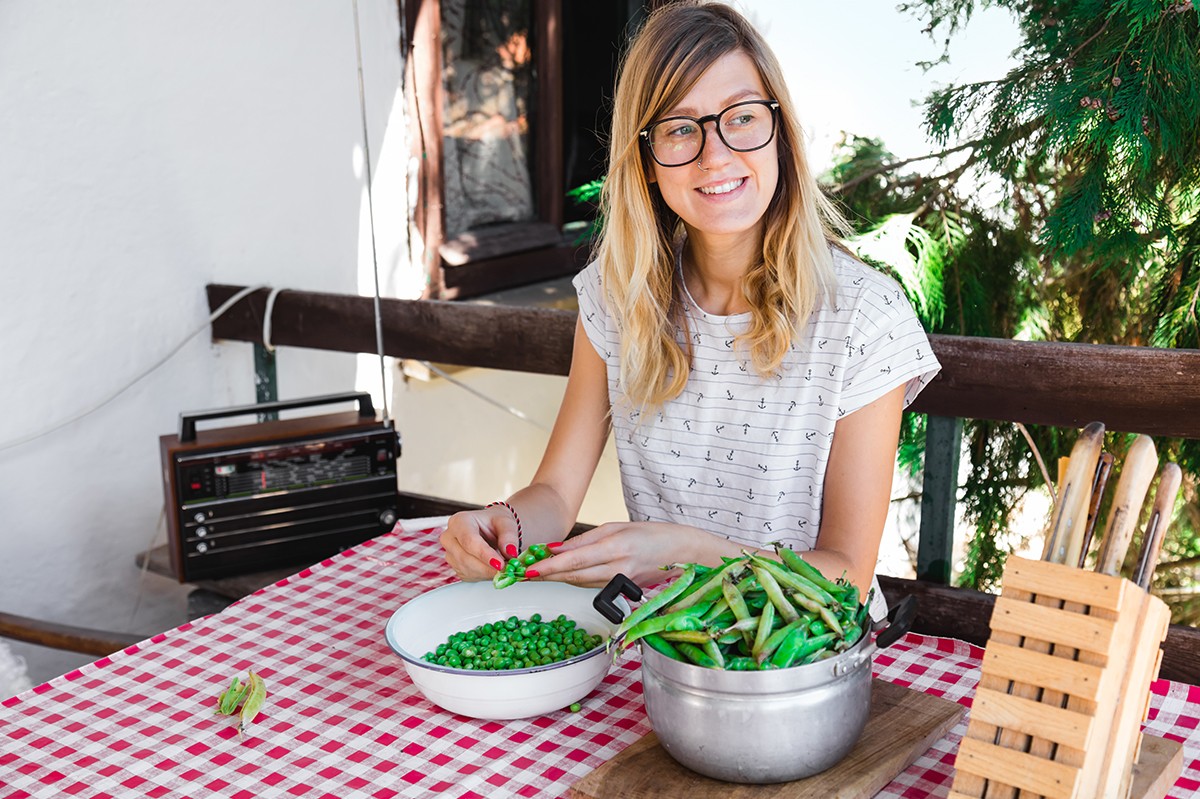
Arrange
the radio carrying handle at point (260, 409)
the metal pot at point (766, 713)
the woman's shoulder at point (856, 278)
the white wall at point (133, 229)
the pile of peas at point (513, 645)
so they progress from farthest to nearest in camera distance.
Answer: the white wall at point (133, 229) < the radio carrying handle at point (260, 409) < the woman's shoulder at point (856, 278) < the pile of peas at point (513, 645) < the metal pot at point (766, 713)

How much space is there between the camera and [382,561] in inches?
70.6

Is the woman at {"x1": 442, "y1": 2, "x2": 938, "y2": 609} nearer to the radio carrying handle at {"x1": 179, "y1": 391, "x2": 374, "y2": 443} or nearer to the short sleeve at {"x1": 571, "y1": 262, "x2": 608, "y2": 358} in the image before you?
the short sleeve at {"x1": 571, "y1": 262, "x2": 608, "y2": 358}

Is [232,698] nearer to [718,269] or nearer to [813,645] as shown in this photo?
[813,645]

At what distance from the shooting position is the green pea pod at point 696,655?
1.04 meters

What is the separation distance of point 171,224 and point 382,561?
1328 millimetres

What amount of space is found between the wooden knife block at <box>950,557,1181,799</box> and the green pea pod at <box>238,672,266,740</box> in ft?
2.40

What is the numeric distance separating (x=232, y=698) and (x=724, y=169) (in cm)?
93

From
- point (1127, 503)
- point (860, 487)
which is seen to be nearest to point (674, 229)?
point (860, 487)

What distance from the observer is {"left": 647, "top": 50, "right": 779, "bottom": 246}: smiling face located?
158cm

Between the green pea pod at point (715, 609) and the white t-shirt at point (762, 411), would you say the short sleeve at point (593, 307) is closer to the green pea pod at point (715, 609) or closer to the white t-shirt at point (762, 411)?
the white t-shirt at point (762, 411)

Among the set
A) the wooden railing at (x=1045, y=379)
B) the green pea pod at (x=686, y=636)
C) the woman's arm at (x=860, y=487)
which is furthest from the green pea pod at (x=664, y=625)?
the wooden railing at (x=1045, y=379)

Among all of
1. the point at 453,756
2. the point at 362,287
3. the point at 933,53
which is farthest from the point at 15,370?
the point at 933,53

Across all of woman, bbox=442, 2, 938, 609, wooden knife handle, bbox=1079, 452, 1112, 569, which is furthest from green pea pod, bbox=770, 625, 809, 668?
woman, bbox=442, 2, 938, 609

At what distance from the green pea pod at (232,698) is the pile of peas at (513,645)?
0.21m
